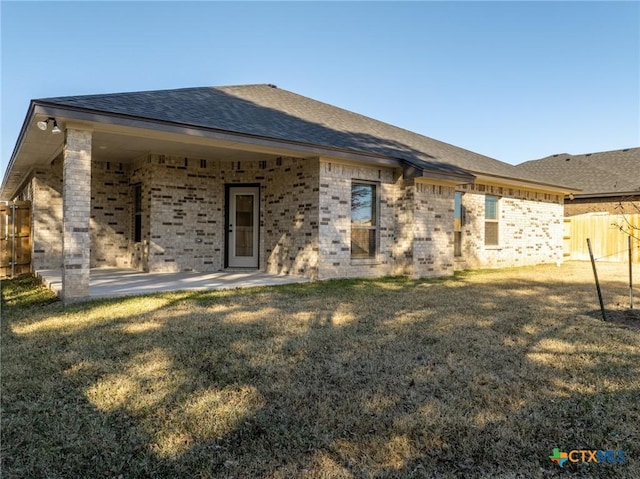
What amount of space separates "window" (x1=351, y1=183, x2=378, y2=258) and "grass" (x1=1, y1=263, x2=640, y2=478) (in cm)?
439

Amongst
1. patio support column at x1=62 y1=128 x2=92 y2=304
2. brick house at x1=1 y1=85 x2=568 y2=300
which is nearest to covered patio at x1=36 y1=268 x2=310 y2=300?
patio support column at x1=62 y1=128 x2=92 y2=304

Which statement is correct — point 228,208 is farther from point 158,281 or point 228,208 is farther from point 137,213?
point 158,281

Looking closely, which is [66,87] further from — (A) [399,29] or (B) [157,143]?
(A) [399,29]

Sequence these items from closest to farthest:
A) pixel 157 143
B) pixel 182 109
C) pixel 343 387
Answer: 1. pixel 343 387
2. pixel 182 109
3. pixel 157 143

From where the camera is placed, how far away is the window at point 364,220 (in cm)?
1027

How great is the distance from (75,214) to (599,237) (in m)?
18.4

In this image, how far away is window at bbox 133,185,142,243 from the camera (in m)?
11.1

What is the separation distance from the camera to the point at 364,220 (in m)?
10.4

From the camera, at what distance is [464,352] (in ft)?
13.7

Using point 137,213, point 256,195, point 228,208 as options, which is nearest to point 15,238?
point 137,213

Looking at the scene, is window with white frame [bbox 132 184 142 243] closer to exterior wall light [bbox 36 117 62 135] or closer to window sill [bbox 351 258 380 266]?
exterior wall light [bbox 36 117 62 135]

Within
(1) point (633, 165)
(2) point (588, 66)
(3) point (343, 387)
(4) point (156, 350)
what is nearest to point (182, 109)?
(4) point (156, 350)

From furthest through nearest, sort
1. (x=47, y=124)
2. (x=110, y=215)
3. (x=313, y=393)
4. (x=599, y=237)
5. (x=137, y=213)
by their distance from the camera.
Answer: (x=599, y=237), (x=110, y=215), (x=137, y=213), (x=47, y=124), (x=313, y=393)

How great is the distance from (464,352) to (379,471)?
2.31 meters
